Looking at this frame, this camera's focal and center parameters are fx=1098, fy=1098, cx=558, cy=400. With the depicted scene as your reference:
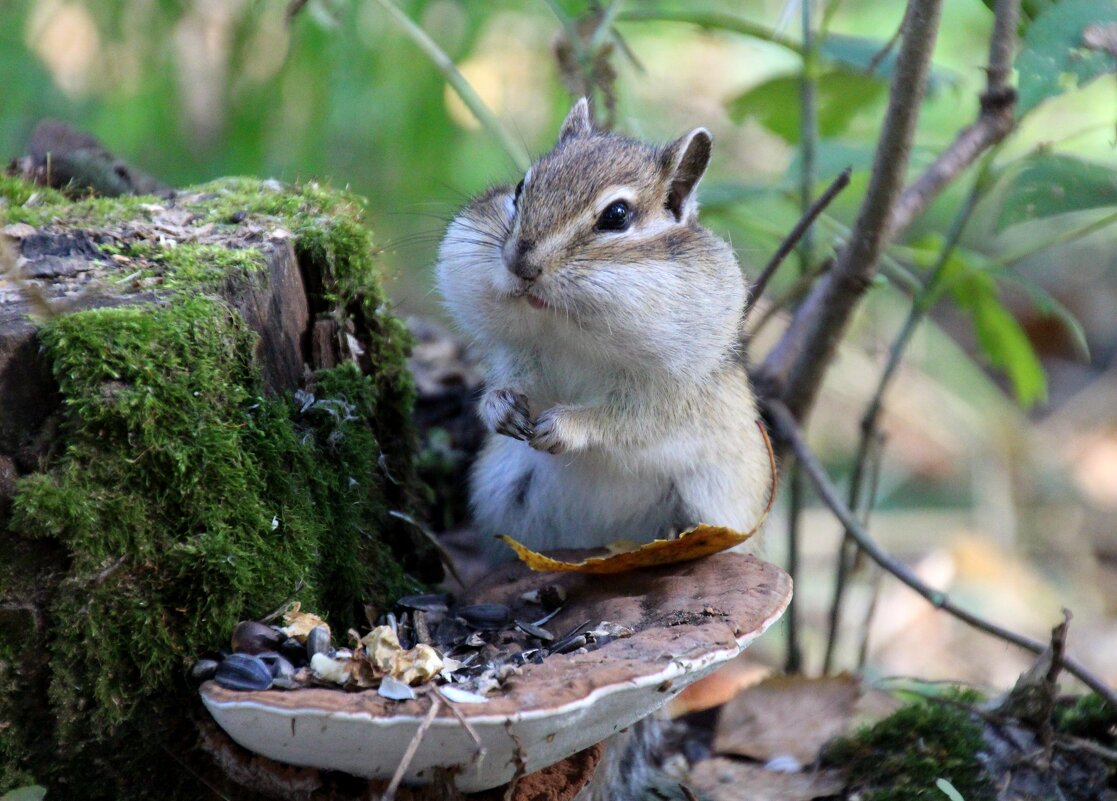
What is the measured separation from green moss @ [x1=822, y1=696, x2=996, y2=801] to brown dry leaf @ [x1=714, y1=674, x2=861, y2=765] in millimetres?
215

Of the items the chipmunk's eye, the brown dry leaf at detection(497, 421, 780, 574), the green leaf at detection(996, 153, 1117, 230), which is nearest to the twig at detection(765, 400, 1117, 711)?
the brown dry leaf at detection(497, 421, 780, 574)

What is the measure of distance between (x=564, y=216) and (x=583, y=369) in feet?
1.77

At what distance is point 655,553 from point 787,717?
1354 mm

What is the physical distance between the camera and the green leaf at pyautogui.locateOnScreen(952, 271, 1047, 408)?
4.59 metres

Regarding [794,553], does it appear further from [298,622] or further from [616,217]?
[298,622]

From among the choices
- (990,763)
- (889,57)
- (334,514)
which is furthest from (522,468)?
(889,57)

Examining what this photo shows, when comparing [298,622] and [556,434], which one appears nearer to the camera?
[298,622]

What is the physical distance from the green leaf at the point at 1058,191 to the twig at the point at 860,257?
45 cm

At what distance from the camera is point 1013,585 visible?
749 centimetres

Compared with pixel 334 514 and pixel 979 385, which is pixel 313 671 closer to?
pixel 334 514

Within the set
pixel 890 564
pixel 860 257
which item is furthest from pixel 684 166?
pixel 890 564

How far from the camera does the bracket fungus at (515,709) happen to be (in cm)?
211

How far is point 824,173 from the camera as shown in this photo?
14.8 feet

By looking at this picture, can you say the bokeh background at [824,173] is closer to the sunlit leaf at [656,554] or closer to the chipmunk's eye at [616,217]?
the chipmunk's eye at [616,217]
